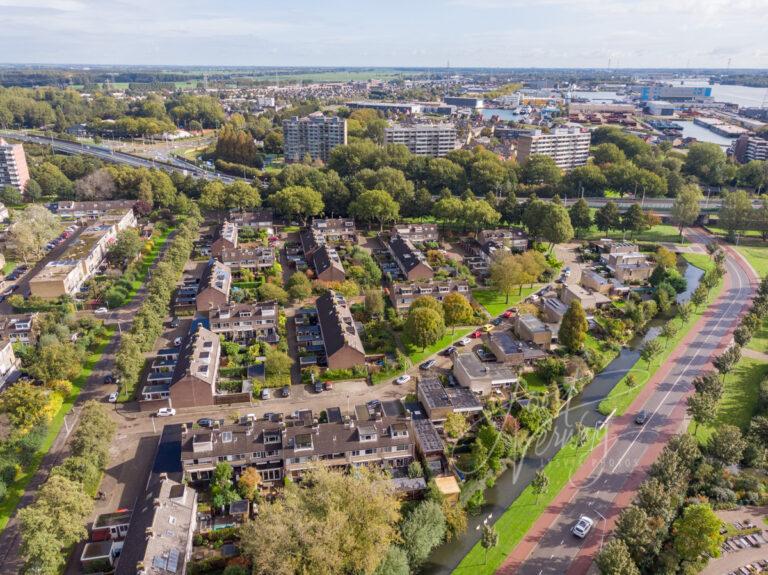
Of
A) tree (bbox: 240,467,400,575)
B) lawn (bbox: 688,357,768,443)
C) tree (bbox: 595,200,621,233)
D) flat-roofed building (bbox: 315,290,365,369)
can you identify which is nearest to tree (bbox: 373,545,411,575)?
tree (bbox: 240,467,400,575)

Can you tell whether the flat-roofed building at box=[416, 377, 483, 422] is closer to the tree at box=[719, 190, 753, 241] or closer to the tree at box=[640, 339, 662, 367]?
the tree at box=[640, 339, 662, 367]

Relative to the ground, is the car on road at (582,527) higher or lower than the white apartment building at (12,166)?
lower

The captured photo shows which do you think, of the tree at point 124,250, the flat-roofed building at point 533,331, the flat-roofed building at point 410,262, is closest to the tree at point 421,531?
the flat-roofed building at point 533,331

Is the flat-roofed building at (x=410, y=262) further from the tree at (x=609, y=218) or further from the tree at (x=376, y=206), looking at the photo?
the tree at (x=609, y=218)

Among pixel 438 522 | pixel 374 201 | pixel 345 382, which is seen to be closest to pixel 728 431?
pixel 438 522

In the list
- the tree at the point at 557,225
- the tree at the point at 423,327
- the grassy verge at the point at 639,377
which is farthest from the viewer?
the tree at the point at 557,225

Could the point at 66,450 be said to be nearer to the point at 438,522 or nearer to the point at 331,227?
the point at 438,522

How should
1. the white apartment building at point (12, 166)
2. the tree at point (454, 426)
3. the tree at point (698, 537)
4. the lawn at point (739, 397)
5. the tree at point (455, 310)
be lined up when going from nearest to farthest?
1. the tree at point (698, 537)
2. the tree at point (454, 426)
3. the lawn at point (739, 397)
4. the tree at point (455, 310)
5. the white apartment building at point (12, 166)
